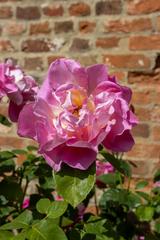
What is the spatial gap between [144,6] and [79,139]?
2.24 meters

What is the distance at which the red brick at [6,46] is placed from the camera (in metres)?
3.57

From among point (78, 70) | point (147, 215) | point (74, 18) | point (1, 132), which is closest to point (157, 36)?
point (74, 18)

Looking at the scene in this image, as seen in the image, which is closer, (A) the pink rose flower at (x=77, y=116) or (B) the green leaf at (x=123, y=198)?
(A) the pink rose flower at (x=77, y=116)

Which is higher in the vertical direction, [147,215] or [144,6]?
[144,6]

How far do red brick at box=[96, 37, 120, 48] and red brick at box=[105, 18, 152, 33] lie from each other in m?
0.05

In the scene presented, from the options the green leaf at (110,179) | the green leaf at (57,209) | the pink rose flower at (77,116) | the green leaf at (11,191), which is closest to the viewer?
the pink rose flower at (77,116)

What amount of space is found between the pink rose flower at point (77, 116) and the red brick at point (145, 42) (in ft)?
6.82

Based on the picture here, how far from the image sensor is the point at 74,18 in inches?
134

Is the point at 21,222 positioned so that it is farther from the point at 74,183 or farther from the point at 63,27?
the point at 63,27

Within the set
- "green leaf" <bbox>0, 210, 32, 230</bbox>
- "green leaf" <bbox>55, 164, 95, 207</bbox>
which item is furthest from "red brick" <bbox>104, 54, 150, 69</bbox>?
"green leaf" <bbox>55, 164, 95, 207</bbox>

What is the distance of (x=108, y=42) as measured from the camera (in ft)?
11.0

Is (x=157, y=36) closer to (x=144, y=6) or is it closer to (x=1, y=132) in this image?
(x=144, y=6)

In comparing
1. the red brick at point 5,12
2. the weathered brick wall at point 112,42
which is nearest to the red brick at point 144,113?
the weathered brick wall at point 112,42

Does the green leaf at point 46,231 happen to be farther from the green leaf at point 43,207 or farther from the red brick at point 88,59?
the red brick at point 88,59
